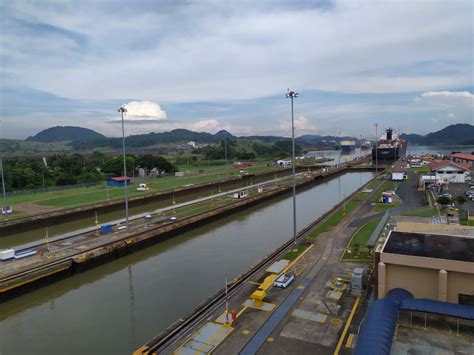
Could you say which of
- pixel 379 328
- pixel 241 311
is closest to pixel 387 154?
pixel 241 311

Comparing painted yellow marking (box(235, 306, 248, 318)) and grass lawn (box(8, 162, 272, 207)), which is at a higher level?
grass lawn (box(8, 162, 272, 207))

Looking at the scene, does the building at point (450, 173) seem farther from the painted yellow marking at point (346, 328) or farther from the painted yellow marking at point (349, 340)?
the painted yellow marking at point (349, 340)

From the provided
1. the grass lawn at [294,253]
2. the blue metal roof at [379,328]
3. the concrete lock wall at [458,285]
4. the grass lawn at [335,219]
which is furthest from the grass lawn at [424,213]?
the blue metal roof at [379,328]

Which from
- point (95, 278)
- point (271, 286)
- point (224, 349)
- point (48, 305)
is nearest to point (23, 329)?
point (48, 305)

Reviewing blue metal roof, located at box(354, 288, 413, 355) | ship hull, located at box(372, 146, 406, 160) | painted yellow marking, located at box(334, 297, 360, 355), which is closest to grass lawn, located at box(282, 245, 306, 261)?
painted yellow marking, located at box(334, 297, 360, 355)

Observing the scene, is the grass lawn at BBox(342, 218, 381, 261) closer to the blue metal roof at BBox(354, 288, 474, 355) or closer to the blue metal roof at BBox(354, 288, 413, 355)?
the blue metal roof at BBox(354, 288, 474, 355)

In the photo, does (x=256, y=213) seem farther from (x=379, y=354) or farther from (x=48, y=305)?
(x=379, y=354)

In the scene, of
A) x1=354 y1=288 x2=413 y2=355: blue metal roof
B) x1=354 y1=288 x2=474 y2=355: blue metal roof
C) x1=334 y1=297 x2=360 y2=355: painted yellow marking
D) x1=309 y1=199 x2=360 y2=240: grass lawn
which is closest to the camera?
x1=354 y1=288 x2=413 y2=355: blue metal roof

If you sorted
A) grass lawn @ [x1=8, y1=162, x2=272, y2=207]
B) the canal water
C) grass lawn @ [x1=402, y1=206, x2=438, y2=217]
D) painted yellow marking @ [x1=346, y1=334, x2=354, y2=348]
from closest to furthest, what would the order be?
painted yellow marking @ [x1=346, y1=334, x2=354, y2=348] → the canal water → grass lawn @ [x1=402, y1=206, x2=438, y2=217] → grass lawn @ [x1=8, y1=162, x2=272, y2=207]
